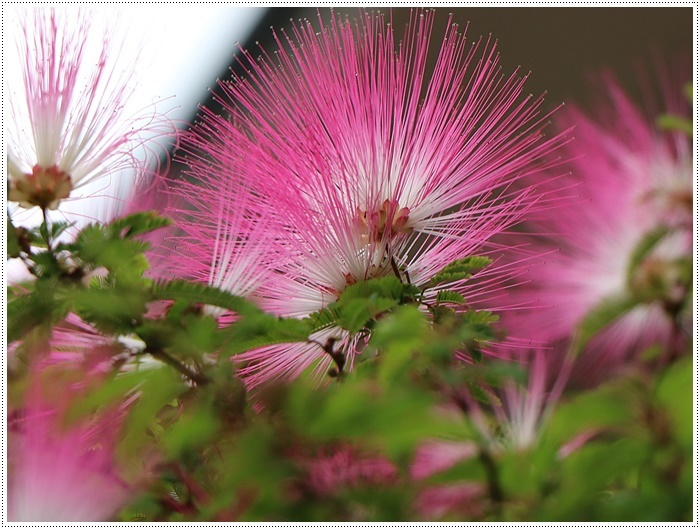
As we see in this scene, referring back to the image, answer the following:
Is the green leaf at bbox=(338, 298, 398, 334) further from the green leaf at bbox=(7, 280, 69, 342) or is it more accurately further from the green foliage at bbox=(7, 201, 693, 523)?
the green leaf at bbox=(7, 280, 69, 342)

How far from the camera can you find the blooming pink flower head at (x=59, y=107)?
553mm

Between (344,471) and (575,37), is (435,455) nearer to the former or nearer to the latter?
(344,471)

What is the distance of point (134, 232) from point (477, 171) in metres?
0.28

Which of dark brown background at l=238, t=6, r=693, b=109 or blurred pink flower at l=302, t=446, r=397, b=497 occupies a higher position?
dark brown background at l=238, t=6, r=693, b=109

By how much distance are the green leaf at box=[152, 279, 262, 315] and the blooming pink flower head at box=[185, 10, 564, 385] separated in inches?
3.5

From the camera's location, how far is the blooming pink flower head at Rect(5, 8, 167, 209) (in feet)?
1.81

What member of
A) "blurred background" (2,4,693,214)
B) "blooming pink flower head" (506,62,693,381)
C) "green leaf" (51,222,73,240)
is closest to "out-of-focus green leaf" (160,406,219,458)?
"green leaf" (51,222,73,240)

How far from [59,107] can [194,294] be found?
0.20m

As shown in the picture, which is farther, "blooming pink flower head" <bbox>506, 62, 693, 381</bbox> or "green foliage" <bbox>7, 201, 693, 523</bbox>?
"blooming pink flower head" <bbox>506, 62, 693, 381</bbox>

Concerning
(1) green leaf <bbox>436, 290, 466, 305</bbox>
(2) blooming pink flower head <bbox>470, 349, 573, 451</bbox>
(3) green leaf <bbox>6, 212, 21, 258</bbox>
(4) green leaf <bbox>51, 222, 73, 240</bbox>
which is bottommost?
(2) blooming pink flower head <bbox>470, 349, 573, 451</bbox>

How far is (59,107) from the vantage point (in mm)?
562

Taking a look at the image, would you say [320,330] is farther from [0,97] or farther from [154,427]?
[0,97]

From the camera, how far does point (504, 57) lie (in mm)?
Answer: 1986

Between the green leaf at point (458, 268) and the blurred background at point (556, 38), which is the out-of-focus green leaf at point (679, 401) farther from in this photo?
the blurred background at point (556, 38)
